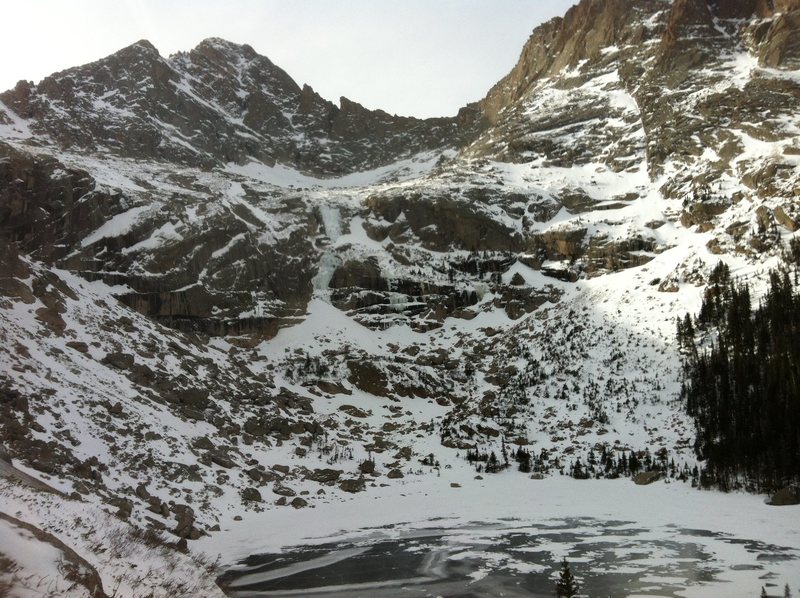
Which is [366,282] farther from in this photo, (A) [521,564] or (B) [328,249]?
(A) [521,564]

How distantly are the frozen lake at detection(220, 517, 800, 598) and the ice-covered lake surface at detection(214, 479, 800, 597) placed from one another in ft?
0.14

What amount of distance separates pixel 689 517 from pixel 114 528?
23.4m

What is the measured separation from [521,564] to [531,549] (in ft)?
8.72

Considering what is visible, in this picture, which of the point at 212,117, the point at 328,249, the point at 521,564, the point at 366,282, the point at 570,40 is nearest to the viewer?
the point at 521,564

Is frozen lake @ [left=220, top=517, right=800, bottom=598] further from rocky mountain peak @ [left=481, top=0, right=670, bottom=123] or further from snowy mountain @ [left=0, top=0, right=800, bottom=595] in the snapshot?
rocky mountain peak @ [left=481, top=0, right=670, bottom=123]

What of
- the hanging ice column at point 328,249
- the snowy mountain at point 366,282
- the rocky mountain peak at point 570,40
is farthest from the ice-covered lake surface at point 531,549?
the rocky mountain peak at point 570,40

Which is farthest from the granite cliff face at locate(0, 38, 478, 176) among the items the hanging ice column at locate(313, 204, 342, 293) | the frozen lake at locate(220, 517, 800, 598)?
the frozen lake at locate(220, 517, 800, 598)

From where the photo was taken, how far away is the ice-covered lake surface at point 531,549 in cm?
1582

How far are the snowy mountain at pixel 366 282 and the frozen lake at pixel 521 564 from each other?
2.39 metres

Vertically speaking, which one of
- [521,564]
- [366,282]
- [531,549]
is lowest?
[531,549]

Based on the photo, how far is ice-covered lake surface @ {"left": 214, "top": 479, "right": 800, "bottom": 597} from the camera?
1582 cm

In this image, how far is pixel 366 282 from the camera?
78750 millimetres

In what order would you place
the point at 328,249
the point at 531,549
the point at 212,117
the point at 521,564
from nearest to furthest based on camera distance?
1. the point at 521,564
2. the point at 531,549
3. the point at 328,249
4. the point at 212,117

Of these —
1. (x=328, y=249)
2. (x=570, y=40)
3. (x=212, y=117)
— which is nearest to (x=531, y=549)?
(x=328, y=249)
